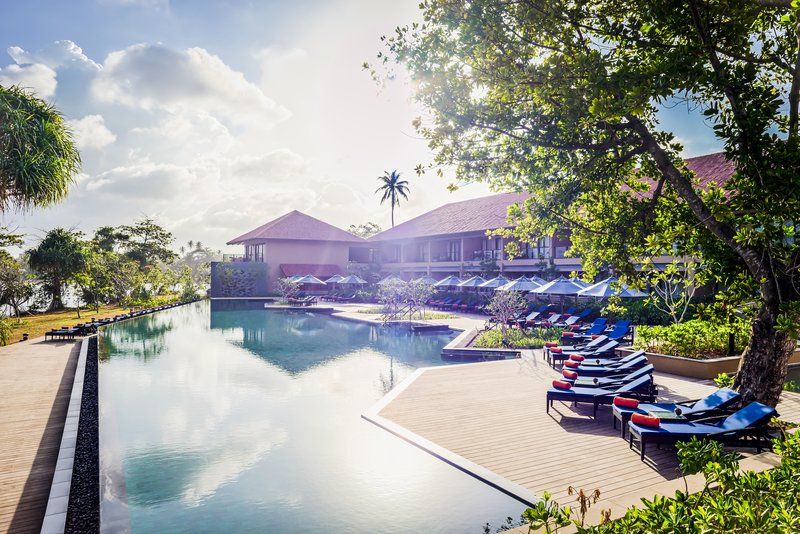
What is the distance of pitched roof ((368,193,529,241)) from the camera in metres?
37.1

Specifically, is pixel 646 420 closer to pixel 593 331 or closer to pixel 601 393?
pixel 601 393

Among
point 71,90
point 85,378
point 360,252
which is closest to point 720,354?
point 85,378

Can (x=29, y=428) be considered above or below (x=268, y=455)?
above

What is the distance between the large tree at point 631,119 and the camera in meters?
5.89

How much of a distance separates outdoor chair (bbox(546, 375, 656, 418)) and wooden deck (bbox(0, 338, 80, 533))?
299 inches

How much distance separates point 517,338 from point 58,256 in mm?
32360

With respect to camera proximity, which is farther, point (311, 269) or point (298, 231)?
point (298, 231)

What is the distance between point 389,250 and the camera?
52.7 m

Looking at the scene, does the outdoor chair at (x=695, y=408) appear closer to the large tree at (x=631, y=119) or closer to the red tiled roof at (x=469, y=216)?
the large tree at (x=631, y=119)

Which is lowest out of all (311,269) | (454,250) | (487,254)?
(311,269)

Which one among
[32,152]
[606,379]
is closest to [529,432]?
[606,379]

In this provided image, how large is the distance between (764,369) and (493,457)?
176 inches

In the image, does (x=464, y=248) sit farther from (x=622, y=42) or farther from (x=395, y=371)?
(x=622, y=42)

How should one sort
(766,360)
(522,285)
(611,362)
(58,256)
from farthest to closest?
1. (58,256)
2. (522,285)
3. (611,362)
4. (766,360)
